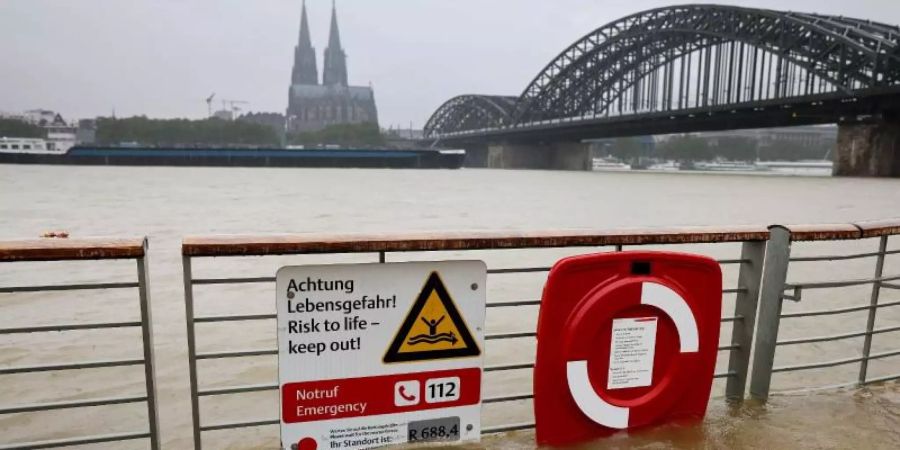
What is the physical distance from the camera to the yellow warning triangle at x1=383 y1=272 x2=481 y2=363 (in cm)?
258

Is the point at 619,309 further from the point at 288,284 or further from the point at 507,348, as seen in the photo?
the point at 507,348

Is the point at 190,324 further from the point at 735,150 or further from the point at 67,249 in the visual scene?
the point at 735,150

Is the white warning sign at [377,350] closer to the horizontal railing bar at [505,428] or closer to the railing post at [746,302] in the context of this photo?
the horizontal railing bar at [505,428]

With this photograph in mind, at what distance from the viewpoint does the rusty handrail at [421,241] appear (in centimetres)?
231

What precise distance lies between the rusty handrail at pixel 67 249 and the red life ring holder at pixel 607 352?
5.74ft

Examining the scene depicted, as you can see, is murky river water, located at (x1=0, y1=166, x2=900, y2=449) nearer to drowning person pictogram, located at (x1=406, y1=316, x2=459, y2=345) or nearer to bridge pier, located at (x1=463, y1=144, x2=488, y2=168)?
drowning person pictogram, located at (x1=406, y1=316, x2=459, y2=345)

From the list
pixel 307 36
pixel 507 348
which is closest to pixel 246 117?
pixel 307 36

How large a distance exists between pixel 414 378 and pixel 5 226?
61.0 ft

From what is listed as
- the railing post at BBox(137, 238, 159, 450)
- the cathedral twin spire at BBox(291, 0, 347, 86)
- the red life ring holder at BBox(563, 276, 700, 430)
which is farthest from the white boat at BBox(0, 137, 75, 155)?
the cathedral twin spire at BBox(291, 0, 347, 86)

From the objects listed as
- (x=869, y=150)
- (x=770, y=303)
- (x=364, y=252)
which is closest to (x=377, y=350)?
(x=364, y=252)

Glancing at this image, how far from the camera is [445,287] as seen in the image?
2.60 m

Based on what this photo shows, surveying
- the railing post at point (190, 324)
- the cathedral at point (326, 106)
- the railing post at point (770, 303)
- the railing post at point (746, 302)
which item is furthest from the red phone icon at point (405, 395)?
the cathedral at point (326, 106)

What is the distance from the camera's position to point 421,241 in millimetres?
2477

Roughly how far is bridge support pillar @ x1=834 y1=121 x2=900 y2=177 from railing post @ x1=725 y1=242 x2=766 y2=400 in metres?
55.0
